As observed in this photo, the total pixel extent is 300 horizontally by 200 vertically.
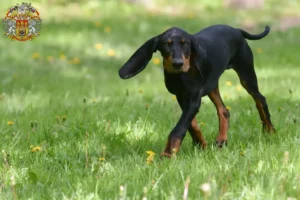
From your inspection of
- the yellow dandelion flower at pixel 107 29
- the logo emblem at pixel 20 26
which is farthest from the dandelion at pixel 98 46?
the yellow dandelion flower at pixel 107 29

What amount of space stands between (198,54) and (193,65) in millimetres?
84

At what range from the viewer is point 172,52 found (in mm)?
4480

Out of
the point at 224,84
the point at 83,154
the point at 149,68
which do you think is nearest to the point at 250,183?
the point at 83,154

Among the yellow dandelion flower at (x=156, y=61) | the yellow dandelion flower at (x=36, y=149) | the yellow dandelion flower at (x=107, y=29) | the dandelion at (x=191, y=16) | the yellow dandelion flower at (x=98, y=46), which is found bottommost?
the yellow dandelion flower at (x=36, y=149)

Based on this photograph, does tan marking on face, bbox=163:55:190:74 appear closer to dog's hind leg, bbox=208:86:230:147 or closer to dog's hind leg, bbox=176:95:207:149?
dog's hind leg, bbox=176:95:207:149

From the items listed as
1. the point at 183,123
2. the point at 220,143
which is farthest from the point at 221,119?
the point at 183,123

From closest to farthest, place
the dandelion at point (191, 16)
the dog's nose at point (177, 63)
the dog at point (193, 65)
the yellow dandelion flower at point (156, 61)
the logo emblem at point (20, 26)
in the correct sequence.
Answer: the dog's nose at point (177, 63) < the dog at point (193, 65) < the logo emblem at point (20, 26) < the yellow dandelion flower at point (156, 61) < the dandelion at point (191, 16)

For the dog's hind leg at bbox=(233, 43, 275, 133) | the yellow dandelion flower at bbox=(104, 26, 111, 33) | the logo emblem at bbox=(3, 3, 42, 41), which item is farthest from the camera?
the yellow dandelion flower at bbox=(104, 26, 111, 33)

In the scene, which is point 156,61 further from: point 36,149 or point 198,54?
point 36,149

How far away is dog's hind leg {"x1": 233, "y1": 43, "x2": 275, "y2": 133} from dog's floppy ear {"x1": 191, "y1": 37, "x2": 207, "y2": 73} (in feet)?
2.43

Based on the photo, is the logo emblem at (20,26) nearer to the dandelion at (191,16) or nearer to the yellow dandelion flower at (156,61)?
the yellow dandelion flower at (156,61)

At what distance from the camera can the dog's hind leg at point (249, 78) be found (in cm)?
551

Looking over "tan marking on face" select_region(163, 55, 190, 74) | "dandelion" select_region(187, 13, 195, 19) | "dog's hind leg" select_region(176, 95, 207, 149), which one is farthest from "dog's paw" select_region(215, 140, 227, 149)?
"dandelion" select_region(187, 13, 195, 19)

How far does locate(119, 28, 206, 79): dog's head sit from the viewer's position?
4473 mm
